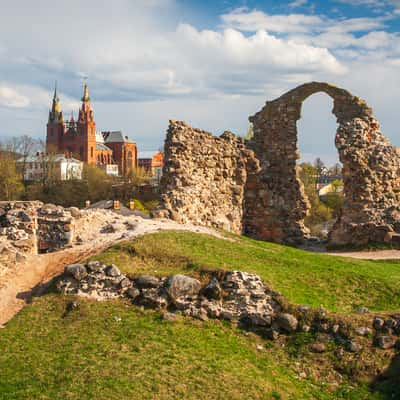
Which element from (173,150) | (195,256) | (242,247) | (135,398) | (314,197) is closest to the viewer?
(135,398)

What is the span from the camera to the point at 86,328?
9.41 metres

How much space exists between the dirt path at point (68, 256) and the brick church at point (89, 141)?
111268mm

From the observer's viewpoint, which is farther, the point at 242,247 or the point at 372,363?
the point at 242,247

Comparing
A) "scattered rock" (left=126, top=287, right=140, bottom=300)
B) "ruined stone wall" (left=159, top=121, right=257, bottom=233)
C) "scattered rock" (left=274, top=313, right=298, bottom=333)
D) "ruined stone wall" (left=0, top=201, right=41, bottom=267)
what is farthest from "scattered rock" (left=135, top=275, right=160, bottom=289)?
"ruined stone wall" (left=159, top=121, right=257, bottom=233)

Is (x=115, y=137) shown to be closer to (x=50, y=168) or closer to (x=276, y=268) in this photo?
(x=50, y=168)

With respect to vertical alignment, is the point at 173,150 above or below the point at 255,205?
above

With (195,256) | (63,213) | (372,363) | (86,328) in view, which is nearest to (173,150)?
(63,213)

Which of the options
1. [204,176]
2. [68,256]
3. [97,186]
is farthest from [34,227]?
[97,186]

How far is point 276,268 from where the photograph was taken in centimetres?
1266

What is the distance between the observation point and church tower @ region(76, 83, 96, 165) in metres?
131

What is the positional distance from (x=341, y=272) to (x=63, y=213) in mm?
7452

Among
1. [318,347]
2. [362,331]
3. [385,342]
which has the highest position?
[362,331]

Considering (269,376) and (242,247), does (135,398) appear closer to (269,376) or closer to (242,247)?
(269,376)

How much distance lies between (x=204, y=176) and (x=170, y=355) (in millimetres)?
11675
